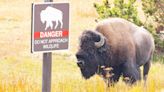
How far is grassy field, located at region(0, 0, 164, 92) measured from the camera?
9.55 metres

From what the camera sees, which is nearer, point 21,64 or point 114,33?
point 114,33

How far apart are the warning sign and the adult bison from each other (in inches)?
177

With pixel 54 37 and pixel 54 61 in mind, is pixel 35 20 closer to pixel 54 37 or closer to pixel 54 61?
pixel 54 37

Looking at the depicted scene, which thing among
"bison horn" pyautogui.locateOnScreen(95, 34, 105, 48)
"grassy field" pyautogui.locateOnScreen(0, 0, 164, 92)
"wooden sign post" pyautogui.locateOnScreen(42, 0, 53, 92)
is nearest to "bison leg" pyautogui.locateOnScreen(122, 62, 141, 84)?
"grassy field" pyautogui.locateOnScreen(0, 0, 164, 92)

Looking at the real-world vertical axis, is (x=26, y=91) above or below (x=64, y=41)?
below

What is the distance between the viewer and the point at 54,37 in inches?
294

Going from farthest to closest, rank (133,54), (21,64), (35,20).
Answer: (21,64)
(133,54)
(35,20)

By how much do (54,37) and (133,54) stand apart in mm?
5852

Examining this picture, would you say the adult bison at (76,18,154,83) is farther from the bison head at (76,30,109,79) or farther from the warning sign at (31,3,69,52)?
the warning sign at (31,3,69,52)

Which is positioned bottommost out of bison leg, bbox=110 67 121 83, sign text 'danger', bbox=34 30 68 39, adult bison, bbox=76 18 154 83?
bison leg, bbox=110 67 121 83

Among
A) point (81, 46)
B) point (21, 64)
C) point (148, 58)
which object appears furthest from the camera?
point (21, 64)

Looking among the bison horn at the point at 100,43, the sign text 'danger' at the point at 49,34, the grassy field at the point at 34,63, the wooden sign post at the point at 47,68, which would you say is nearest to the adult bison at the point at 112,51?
the bison horn at the point at 100,43

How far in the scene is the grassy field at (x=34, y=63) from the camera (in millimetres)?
9555

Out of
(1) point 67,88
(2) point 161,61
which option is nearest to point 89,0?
(2) point 161,61
